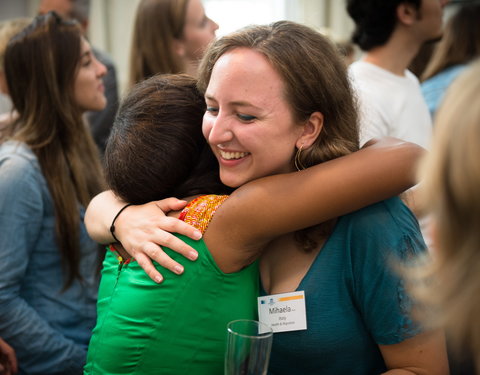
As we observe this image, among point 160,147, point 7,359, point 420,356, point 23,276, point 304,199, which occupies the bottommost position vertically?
point 7,359

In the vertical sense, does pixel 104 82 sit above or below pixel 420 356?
above

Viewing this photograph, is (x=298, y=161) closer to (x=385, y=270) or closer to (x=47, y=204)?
(x=385, y=270)

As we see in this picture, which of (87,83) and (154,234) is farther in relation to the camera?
(87,83)

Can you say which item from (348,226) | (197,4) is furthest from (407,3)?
(348,226)

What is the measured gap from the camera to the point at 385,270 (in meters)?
1.18

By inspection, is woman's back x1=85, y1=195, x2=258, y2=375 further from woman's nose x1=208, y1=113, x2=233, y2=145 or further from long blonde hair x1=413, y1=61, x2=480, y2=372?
long blonde hair x1=413, y1=61, x2=480, y2=372

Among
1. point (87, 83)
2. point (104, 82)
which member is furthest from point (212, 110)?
point (104, 82)

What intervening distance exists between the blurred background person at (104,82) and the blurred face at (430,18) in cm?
161

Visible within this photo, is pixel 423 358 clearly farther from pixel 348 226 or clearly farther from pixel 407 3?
pixel 407 3

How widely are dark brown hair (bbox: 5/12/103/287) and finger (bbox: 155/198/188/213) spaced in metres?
0.82

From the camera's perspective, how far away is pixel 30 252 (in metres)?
2.00

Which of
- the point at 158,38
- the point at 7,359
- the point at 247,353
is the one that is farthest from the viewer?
the point at 158,38

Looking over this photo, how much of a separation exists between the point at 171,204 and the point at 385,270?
0.50m

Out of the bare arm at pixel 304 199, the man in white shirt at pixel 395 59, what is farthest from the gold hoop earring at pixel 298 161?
the man in white shirt at pixel 395 59
